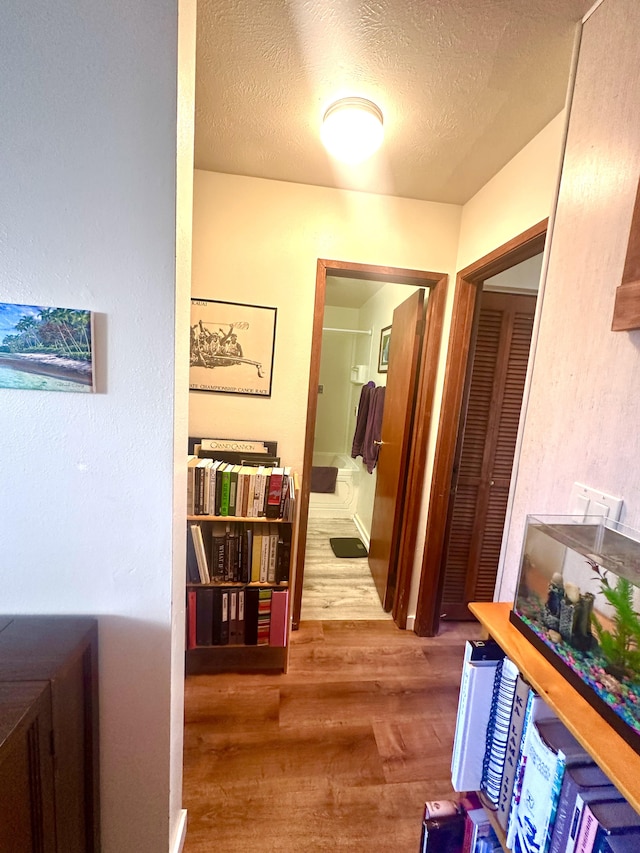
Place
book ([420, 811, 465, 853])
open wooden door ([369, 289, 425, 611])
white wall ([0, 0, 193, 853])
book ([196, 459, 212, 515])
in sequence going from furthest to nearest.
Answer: open wooden door ([369, 289, 425, 611]) → book ([196, 459, 212, 515]) → book ([420, 811, 465, 853]) → white wall ([0, 0, 193, 853])

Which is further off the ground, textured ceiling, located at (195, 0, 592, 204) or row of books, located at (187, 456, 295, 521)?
textured ceiling, located at (195, 0, 592, 204)

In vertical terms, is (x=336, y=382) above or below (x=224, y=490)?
above

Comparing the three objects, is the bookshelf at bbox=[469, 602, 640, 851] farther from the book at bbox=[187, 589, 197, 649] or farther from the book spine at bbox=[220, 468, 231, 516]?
the book at bbox=[187, 589, 197, 649]

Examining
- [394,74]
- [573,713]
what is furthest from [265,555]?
[394,74]

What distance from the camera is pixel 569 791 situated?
0.58 m

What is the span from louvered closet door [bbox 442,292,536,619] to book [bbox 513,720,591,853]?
53.1 inches

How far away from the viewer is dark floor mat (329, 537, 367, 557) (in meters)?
2.99

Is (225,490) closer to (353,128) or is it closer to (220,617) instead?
(220,617)

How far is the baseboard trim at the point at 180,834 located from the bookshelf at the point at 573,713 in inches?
35.1

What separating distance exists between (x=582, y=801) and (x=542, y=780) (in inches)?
3.2

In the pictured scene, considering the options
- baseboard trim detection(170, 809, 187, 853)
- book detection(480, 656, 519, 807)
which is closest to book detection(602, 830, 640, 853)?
book detection(480, 656, 519, 807)

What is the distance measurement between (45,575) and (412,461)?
174cm

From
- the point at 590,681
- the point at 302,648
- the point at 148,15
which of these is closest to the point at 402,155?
the point at 148,15

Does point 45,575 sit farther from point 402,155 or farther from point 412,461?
point 402,155
